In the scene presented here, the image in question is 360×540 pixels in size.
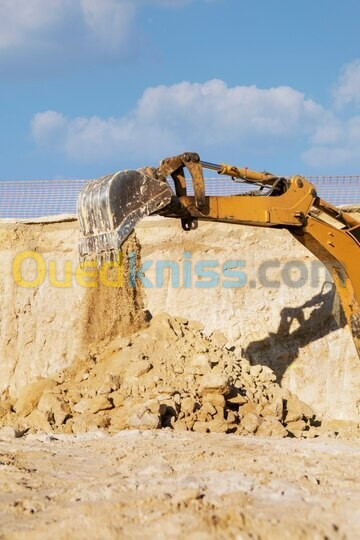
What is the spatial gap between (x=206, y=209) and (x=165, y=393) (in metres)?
2.85

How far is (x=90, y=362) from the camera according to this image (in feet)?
39.3

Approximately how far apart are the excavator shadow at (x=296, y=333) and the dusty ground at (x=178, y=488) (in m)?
4.09

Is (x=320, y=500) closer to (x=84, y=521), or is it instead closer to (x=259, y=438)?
(x=84, y=521)

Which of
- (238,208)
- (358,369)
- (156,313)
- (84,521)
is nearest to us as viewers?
(84,521)

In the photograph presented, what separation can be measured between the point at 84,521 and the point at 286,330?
834 centimetres

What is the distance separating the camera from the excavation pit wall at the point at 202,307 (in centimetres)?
1290

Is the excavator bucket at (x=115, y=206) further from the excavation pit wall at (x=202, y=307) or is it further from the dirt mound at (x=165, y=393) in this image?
the excavation pit wall at (x=202, y=307)

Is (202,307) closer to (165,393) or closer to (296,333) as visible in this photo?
(296,333)

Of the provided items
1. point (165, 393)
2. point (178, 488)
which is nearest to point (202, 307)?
point (165, 393)

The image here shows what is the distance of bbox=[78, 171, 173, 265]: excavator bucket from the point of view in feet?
26.6

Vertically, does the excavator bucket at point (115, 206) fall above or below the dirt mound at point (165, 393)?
above

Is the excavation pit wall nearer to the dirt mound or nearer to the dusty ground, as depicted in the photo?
the dirt mound

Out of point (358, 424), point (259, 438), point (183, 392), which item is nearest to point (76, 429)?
point (183, 392)

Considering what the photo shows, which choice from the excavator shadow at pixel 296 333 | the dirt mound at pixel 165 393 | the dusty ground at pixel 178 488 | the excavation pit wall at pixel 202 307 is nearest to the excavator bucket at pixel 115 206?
the dusty ground at pixel 178 488
